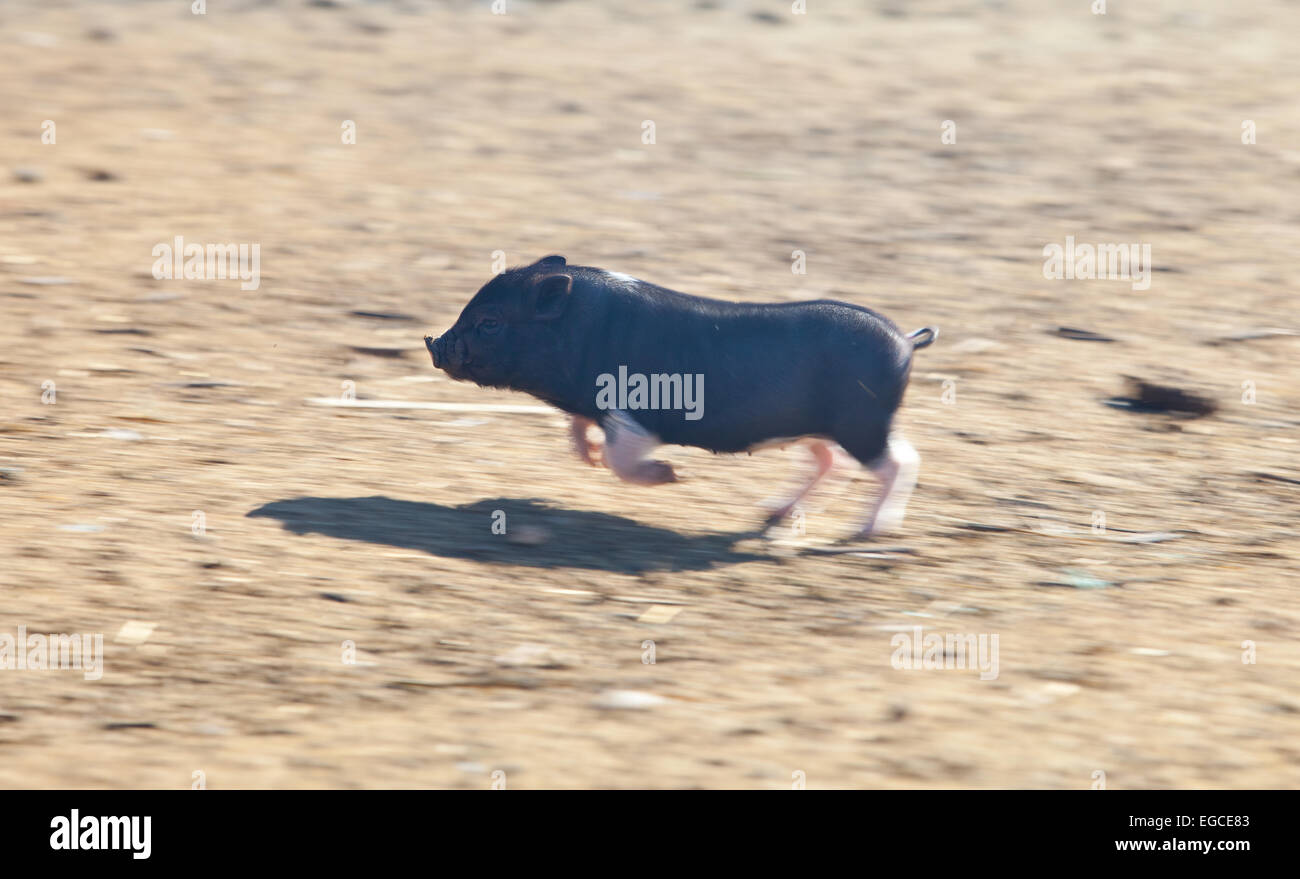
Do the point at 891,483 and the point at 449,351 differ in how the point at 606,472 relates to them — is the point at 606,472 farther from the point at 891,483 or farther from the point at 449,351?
the point at 891,483

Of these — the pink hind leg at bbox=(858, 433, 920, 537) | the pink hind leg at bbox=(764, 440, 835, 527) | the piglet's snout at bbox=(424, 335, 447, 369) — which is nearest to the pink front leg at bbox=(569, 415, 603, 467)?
the piglet's snout at bbox=(424, 335, 447, 369)

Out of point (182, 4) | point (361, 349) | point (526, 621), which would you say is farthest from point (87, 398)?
point (182, 4)

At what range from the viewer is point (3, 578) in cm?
499

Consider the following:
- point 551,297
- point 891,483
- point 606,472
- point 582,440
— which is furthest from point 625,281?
point 891,483

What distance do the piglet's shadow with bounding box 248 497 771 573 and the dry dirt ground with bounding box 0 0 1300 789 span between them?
0.03m

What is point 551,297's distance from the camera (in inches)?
230

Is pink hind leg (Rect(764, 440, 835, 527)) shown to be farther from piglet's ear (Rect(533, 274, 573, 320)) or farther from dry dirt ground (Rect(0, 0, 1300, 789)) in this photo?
piglet's ear (Rect(533, 274, 573, 320))

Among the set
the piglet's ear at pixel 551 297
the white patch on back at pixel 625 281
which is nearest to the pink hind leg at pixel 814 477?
the white patch on back at pixel 625 281

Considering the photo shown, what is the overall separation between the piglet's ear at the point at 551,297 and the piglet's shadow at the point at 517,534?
0.83m

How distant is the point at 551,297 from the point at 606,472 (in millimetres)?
1222

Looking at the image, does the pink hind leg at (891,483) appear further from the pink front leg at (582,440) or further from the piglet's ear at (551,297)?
the piglet's ear at (551,297)

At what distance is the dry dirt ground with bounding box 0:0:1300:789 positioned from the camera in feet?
14.0

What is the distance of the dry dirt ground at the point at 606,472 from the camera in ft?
14.0

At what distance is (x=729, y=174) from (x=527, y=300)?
6.12m
